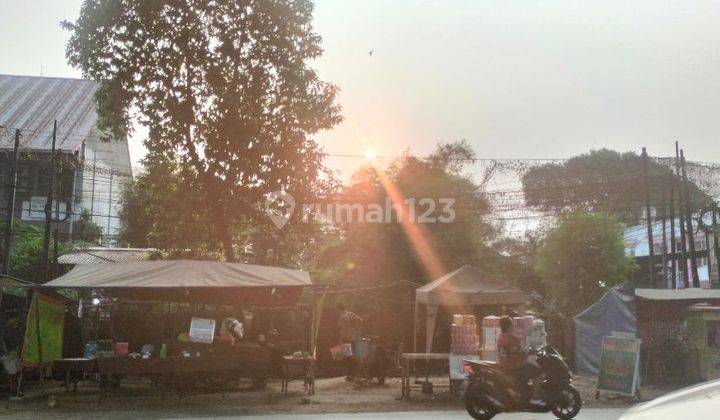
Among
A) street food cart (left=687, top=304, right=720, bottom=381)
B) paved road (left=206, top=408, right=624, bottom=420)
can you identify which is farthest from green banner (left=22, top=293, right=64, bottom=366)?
street food cart (left=687, top=304, right=720, bottom=381)

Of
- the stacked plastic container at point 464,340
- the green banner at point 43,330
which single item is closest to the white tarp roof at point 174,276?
the green banner at point 43,330

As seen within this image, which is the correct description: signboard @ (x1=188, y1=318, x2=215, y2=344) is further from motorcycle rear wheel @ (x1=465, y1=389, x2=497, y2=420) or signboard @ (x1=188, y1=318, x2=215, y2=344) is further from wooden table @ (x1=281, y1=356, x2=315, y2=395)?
motorcycle rear wheel @ (x1=465, y1=389, x2=497, y2=420)

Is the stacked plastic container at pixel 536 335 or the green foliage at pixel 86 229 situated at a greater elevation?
the green foliage at pixel 86 229

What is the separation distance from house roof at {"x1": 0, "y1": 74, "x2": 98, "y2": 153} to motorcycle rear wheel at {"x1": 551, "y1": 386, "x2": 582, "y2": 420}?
2529 cm

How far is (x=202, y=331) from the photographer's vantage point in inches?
502

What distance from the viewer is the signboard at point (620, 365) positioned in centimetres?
1261

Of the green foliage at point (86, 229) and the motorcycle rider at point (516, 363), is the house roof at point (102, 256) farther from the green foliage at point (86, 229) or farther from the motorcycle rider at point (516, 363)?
the motorcycle rider at point (516, 363)

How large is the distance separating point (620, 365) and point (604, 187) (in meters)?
18.4

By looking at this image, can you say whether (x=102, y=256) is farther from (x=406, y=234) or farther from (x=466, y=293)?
(x=466, y=293)

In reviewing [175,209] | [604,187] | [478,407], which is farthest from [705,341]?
[604,187]

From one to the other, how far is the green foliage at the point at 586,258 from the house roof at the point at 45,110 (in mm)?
22016

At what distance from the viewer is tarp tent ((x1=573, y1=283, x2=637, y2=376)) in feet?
50.9

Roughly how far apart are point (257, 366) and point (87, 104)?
25334 millimetres

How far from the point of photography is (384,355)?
15.5 m
